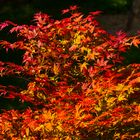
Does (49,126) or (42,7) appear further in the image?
(42,7)

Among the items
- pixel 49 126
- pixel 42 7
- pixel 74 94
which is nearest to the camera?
pixel 49 126

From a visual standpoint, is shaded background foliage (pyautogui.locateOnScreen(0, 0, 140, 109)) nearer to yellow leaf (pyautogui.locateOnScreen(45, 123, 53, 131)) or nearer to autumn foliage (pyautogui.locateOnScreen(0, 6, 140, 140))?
autumn foliage (pyautogui.locateOnScreen(0, 6, 140, 140))

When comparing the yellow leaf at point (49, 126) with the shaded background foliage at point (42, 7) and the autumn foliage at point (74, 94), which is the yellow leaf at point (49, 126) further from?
the shaded background foliage at point (42, 7)

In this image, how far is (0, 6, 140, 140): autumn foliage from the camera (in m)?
4.90

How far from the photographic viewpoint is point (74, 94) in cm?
505

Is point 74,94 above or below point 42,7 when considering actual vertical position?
below

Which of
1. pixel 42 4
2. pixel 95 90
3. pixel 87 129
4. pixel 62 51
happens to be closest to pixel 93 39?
pixel 62 51

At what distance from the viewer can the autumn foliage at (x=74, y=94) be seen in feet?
16.1

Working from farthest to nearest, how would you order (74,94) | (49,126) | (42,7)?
(42,7) → (74,94) → (49,126)

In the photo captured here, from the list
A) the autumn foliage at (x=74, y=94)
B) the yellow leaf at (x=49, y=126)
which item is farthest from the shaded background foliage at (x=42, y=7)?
the yellow leaf at (x=49, y=126)

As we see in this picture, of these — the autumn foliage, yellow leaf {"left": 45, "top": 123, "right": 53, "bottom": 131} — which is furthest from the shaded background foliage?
yellow leaf {"left": 45, "top": 123, "right": 53, "bottom": 131}

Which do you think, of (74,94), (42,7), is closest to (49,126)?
(74,94)

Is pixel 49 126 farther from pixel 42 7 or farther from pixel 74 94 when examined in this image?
pixel 42 7

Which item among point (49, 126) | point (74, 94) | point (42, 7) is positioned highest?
point (42, 7)
